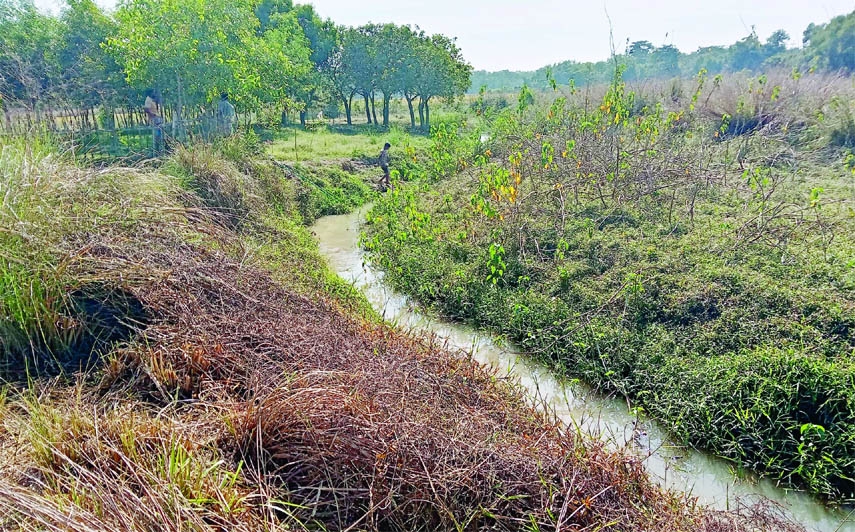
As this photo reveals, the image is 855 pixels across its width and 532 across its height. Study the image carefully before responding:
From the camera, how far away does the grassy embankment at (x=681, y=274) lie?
335 centimetres

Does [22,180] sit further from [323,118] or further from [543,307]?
[323,118]

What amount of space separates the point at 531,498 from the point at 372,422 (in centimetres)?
89

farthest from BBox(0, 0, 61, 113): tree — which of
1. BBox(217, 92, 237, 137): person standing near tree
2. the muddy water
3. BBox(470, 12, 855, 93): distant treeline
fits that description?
BBox(470, 12, 855, 93): distant treeline

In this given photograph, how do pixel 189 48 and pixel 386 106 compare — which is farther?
pixel 386 106

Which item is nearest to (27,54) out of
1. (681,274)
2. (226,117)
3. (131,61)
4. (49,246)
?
(131,61)

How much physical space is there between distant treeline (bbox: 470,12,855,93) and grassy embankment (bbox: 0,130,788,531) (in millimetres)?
4859

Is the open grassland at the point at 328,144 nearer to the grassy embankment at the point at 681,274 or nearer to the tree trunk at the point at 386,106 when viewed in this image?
the tree trunk at the point at 386,106

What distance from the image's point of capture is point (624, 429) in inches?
127

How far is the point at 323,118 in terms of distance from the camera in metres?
24.2

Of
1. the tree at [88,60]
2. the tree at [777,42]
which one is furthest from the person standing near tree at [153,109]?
the tree at [777,42]

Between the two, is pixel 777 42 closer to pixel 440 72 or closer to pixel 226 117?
pixel 440 72

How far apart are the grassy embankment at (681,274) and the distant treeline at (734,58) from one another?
152 centimetres

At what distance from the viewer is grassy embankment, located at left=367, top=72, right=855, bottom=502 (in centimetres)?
335

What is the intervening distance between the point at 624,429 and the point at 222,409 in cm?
249
